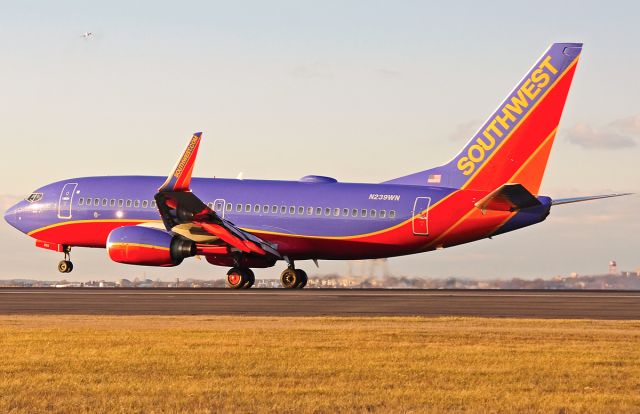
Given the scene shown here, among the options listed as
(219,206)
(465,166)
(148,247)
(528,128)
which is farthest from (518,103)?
(148,247)

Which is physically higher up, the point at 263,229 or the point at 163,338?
the point at 263,229

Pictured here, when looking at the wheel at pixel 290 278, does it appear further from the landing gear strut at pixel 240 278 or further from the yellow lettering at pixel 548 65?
the yellow lettering at pixel 548 65

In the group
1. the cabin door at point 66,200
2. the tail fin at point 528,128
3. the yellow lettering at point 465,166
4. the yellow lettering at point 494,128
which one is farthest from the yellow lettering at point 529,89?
the cabin door at point 66,200

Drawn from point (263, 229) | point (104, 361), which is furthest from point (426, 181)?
point (104, 361)

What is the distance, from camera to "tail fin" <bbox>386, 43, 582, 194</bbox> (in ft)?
166

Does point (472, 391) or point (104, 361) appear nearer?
point (472, 391)

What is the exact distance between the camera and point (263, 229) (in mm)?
53469

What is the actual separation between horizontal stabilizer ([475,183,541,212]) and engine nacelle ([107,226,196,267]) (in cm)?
1401

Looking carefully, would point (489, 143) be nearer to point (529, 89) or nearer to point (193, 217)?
point (529, 89)

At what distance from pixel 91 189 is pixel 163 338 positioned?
33.4m

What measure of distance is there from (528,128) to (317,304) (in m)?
16.7

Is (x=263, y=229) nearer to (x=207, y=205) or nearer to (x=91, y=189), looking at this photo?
(x=207, y=205)

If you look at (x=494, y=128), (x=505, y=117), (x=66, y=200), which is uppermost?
(x=505, y=117)

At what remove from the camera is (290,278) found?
54.1m
